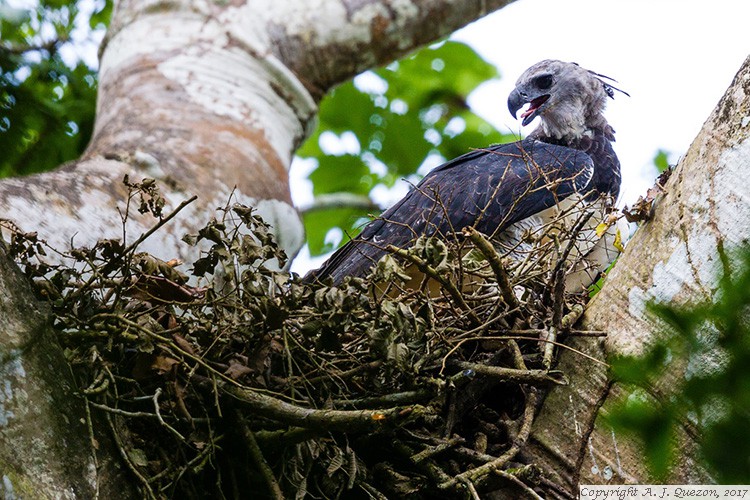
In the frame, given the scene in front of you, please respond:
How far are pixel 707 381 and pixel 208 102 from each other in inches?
124

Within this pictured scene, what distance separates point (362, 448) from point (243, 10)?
2.57m

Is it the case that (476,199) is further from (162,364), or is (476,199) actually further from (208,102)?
(162,364)

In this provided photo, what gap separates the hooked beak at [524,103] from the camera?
4.45 meters

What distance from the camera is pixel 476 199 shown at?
361 cm

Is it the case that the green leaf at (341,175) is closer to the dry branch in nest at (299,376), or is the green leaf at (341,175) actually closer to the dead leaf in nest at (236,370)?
the dry branch in nest at (299,376)

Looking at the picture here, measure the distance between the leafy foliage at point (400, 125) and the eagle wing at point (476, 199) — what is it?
2148mm

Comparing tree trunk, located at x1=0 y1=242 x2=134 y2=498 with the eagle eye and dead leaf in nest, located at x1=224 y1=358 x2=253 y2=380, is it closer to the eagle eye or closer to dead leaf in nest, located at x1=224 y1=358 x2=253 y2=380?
dead leaf in nest, located at x1=224 y1=358 x2=253 y2=380

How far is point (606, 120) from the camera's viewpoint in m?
4.53

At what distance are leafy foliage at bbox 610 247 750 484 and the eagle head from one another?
133 inches

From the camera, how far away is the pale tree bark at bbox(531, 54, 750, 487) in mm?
2084

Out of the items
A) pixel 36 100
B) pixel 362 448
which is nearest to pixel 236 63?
pixel 36 100

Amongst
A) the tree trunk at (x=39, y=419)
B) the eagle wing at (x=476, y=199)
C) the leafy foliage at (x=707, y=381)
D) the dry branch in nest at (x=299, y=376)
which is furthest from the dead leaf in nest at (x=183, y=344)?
the leafy foliage at (x=707, y=381)

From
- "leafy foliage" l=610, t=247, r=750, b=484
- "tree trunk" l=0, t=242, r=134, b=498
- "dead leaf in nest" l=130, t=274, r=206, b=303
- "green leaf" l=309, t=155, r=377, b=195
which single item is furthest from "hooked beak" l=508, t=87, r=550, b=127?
"leafy foliage" l=610, t=247, r=750, b=484

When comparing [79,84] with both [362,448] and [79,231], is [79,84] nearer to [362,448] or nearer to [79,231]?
[79,231]
